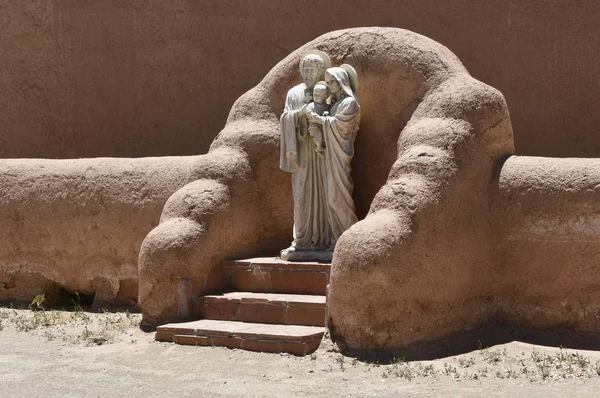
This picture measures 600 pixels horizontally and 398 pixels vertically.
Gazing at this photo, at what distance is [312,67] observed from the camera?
356 inches

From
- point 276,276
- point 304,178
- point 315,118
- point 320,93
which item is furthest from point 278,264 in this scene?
point 320,93

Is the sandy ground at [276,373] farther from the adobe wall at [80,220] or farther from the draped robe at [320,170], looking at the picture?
the adobe wall at [80,220]

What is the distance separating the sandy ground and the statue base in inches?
51.6

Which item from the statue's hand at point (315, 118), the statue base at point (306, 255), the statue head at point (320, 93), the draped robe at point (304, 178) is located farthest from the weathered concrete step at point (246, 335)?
the statue head at point (320, 93)

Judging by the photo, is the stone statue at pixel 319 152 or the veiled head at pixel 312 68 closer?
the stone statue at pixel 319 152

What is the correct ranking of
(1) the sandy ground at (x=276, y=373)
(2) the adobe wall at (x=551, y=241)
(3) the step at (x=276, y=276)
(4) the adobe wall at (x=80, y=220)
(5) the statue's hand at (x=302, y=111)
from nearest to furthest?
(1) the sandy ground at (x=276, y=373), (2) the adobe wall at (x=551, y=241), (3) the step at (x=276, y=276), (5) the statue's hand at (x=302, y=111), (4) the adobe wall at (x=80, y=220)

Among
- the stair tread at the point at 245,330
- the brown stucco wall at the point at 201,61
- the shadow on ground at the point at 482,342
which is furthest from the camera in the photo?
the brown stucco wall at the point at 201,61

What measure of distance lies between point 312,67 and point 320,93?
325 millimetres

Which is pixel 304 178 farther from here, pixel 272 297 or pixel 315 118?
pixel 272 297

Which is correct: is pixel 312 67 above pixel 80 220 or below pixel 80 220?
above

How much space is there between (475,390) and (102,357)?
130 inches

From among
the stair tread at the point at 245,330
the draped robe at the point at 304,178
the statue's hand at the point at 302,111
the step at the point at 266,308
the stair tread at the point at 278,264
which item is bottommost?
the stair tread at the point at 245,330

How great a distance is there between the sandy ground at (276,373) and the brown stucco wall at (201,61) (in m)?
3.82

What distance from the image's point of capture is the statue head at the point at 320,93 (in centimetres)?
887
